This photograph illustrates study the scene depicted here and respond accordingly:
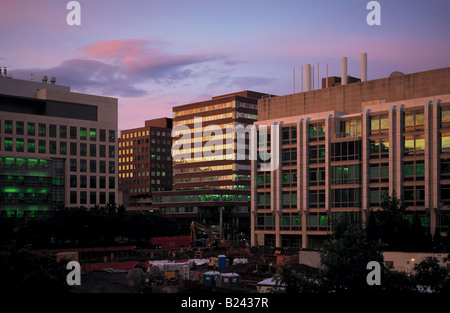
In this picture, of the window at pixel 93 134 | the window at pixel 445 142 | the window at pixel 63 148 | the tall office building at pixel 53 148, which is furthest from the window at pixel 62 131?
the window at pixel 445 142

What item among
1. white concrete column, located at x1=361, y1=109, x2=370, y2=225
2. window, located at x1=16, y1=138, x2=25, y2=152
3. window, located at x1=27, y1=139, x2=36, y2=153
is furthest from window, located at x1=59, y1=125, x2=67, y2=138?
white concrete column, located at x1=361, y1=109, x2=370, y2=225

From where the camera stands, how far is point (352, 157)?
108m

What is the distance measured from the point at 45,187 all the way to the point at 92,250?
46360mm

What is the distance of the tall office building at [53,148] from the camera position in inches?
5768

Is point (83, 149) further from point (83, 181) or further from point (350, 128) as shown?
point (350, 128)

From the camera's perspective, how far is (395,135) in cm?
10281

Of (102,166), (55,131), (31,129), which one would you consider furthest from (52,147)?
(102,166)

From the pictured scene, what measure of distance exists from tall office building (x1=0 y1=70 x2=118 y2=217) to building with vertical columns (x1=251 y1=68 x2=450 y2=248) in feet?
174

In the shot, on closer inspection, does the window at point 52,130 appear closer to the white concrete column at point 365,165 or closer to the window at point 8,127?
the window at point 8,127

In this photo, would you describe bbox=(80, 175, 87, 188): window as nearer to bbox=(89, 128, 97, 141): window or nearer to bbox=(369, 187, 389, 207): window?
bbox=(89, 128, 97, 141): window

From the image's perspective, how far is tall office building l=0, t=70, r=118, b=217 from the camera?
5768 inches

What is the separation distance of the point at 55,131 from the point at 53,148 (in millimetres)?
4361
